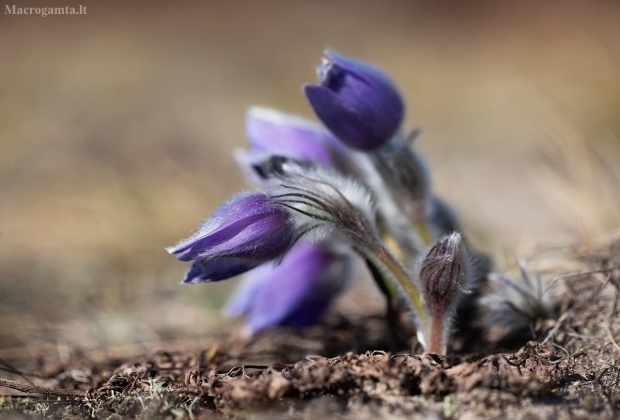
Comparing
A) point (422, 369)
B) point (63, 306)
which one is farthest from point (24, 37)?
point (422, 369)

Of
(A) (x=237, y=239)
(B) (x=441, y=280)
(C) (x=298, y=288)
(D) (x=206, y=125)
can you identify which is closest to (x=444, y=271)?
(B) (x=441, y=280)

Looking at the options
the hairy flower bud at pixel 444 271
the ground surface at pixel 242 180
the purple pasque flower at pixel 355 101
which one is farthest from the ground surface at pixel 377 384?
the purple pasque flower at pixel 355 101

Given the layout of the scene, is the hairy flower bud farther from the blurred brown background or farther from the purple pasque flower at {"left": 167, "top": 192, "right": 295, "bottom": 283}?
the blurred brown background

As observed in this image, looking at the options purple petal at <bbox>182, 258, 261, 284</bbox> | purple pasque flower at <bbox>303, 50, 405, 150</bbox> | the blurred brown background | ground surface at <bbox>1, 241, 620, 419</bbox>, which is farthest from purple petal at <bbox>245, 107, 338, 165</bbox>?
the blurred brown background

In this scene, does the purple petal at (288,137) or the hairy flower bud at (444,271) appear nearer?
the hairy flower bud at (444,271)

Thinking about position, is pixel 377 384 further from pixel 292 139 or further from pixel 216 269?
pixel 292 139

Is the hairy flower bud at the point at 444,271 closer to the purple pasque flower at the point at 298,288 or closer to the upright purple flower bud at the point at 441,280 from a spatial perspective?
the upright purple flower bud at the point at 441,280

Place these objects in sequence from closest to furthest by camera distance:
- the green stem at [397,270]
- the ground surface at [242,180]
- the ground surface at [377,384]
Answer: the ground surface at [377,384]
the ground surface at [242,180]
the green stem at [397,270]
